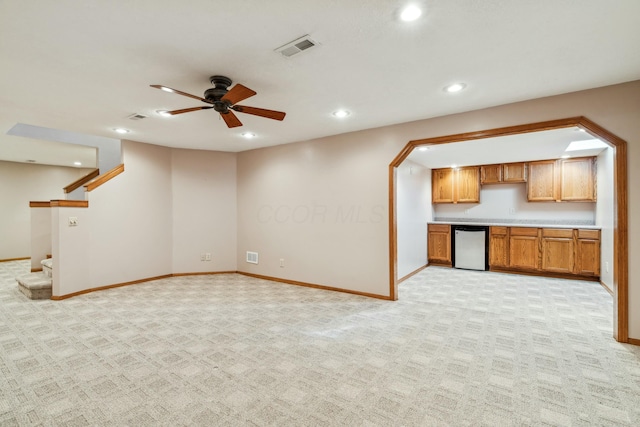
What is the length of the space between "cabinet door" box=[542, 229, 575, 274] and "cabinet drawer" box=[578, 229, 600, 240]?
13 centimetres

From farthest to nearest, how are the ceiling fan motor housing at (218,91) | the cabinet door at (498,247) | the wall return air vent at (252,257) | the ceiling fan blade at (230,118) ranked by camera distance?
the cabinet door at (498,247), the wall return air vent at (252,257), the ceiling fan blade at (230,118), the ceiling fan motor housing at (218,91)

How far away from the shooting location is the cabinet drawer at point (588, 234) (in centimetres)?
501

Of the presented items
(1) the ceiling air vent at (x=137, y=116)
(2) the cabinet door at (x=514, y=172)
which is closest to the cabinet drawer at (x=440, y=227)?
(2) the cabinet door at (x=514, y=172)

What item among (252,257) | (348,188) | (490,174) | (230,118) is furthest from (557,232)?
(230,118)

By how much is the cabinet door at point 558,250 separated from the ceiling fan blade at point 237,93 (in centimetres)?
592

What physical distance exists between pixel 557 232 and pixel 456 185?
2148 millimetres

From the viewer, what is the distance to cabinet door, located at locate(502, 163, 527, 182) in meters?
6.07

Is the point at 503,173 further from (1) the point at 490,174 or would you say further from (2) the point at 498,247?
(2) the point at 498,247

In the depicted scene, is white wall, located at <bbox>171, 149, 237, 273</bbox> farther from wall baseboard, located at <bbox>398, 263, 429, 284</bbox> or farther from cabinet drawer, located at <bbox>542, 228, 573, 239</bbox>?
cabinet drawer, located at <bbox>542, 228, 573, 239</bbox>

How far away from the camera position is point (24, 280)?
14.4 feet

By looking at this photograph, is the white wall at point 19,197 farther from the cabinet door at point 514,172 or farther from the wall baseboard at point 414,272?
the cabinet door at point 514,172

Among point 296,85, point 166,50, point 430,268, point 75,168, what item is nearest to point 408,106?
point 296,85

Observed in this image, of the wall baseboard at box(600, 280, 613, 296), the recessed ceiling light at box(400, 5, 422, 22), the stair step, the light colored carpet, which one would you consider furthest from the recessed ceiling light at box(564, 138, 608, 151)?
the stair step

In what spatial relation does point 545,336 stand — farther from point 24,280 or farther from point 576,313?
point 24,280
